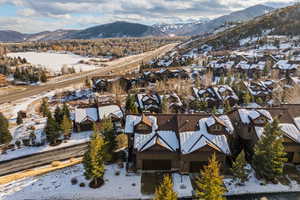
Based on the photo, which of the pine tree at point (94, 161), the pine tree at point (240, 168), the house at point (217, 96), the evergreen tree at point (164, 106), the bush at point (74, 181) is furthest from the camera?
the house at point (217, 96)

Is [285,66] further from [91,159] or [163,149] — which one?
[91,159]

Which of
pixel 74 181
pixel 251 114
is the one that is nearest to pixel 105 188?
pixel 74 181

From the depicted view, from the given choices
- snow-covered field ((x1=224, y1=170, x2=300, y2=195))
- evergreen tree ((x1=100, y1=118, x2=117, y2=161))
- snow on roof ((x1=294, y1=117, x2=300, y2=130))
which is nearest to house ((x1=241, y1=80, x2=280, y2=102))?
snow on roof ((x1=294, y1=117, x2=300, y2=130))

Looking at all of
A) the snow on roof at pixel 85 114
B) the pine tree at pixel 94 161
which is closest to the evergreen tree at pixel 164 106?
the snow on roof at pixel 85 114

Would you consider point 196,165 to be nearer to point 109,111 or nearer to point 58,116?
point 109,111

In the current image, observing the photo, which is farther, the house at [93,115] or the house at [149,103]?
the house at [149,103]

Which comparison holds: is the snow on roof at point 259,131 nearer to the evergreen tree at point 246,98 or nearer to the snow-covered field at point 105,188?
the snow-covered field at point 105,188

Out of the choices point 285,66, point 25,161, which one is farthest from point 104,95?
point 285,66

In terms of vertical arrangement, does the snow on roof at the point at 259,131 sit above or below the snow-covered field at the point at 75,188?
above

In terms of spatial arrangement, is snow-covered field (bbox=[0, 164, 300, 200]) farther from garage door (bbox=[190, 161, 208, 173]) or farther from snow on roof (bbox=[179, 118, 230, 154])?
snow on roof (bbox=[179, 118, 230, 154])
